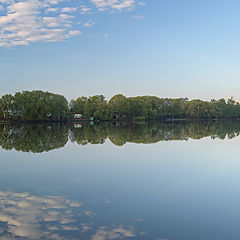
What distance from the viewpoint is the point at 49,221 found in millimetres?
6684

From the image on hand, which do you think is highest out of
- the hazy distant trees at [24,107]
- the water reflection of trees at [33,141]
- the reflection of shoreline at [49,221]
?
the hazy distant trees at [24,107]

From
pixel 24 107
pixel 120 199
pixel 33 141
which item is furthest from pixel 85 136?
pixel 24 107

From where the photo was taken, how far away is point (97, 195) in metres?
8.91

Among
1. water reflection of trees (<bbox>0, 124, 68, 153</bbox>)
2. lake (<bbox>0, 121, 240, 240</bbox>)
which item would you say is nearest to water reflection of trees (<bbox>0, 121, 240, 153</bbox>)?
water reflection of trees (<bbox>0, 124, 68, 153</bbox>)

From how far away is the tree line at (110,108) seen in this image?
237 feet

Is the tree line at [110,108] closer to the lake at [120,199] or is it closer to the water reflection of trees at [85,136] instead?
the water reflection of trees at [85,136]

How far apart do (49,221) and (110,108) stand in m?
89.6

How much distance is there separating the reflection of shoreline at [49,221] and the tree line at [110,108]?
6624 cm

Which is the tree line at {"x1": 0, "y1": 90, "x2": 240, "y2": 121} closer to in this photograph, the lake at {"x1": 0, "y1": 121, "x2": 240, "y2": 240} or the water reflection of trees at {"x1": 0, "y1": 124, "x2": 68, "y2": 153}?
the water reflection of trees at {"x1": 0, "y1": 124, "x2": 68, "y2": 153}

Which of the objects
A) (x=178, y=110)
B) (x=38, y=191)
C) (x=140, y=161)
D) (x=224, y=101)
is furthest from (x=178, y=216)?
(x=224, y=101)

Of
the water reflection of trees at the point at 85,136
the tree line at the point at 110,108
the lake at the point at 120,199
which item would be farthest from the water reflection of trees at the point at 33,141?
the tree line at the point at 110,108

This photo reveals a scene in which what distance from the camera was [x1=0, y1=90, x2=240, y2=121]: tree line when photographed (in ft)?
237

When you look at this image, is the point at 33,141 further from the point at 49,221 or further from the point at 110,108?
the point at 110,108

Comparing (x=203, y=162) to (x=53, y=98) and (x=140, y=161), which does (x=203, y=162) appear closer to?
(x=140, y=161)
